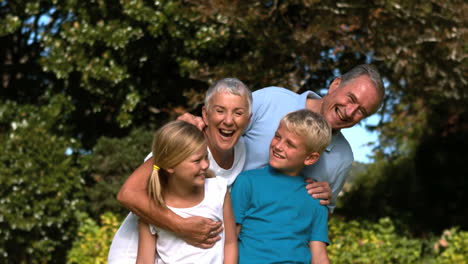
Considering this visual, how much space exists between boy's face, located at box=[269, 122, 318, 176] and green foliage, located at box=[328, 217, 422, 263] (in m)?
3.62

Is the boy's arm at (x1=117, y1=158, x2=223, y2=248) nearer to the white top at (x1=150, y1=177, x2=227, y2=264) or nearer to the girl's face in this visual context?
the white top at (x1=150, y1=177, x2=227, y2=264)

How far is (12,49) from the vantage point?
9703 millimetres

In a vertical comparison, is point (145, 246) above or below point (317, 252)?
Result: above

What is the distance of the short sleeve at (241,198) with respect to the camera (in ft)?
9.72

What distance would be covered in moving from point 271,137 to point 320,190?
0.35 m

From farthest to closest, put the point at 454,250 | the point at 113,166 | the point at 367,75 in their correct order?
the point at 113,166 < the point at 454,250 < the point at 367,75

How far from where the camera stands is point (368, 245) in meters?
6.57

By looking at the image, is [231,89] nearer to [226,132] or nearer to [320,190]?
[226,132]

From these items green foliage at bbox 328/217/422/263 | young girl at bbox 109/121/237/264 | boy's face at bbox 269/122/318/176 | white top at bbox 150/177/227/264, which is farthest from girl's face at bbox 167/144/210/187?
green foliage at bbox 328/217/422/263

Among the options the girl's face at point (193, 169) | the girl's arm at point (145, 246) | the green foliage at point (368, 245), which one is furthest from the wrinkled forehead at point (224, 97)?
the green foliage at point (368, 245)

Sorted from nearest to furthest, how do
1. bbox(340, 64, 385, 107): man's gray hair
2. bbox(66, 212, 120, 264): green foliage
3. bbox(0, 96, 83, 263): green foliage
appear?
bbox(340, 64, 385, 107): man's gray hair < bbox(66, 212, 120, 264): green foliage < bbox(0, 96, 83, 263): green foliage

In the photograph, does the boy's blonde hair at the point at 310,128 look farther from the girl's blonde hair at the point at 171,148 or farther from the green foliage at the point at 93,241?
the green foliage at the point at 93,241

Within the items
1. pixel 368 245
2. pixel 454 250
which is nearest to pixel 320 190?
pixel 368 245

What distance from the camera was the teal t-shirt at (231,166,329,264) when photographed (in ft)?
9.43
